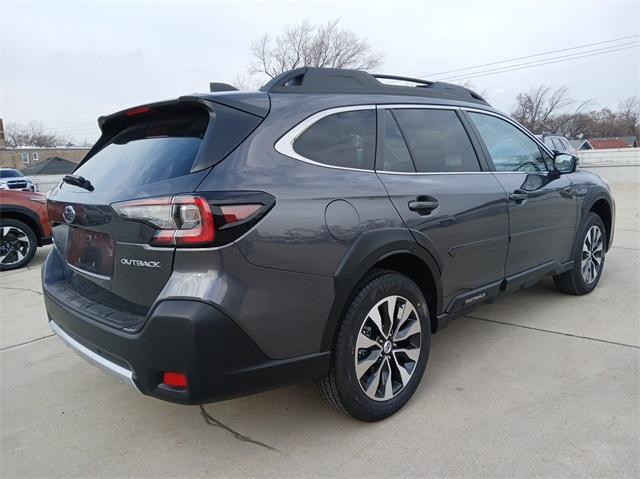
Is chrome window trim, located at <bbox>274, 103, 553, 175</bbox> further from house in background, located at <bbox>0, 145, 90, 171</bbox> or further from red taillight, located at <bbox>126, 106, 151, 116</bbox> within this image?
house in background, located at <bbox>0, 145, 90, 171</bbox>

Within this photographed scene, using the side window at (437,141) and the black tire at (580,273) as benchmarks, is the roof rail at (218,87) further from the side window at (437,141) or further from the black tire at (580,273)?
the black tire at (580,273)

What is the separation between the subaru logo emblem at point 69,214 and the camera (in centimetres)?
255

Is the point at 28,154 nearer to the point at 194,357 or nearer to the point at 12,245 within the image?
the point at 12,245

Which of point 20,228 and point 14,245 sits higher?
point 20,228

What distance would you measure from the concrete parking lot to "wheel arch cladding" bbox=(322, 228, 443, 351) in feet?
1.85

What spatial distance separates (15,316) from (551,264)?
16.4 ft

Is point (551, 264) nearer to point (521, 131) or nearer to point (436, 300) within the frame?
point (521, 131)

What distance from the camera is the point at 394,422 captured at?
2660mm

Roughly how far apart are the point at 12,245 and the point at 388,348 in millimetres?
6608

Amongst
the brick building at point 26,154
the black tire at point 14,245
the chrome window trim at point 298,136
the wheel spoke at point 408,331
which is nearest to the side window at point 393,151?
the chrome window trim at point 298,136

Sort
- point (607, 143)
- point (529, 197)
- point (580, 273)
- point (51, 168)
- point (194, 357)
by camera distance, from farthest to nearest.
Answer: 1. point (607, 143)
2. point (51, 168)
3. point (580, 273)
4. point (529, 197)
5. point (194, 357)

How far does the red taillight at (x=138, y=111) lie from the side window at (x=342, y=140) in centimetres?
89

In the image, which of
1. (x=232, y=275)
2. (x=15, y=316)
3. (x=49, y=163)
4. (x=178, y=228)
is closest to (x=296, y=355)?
(x=232, y=275)

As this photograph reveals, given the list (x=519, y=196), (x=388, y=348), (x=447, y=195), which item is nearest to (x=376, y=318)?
(x=388, y=348)
